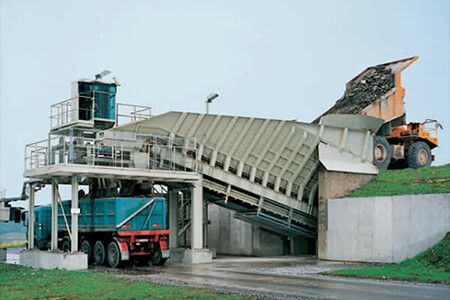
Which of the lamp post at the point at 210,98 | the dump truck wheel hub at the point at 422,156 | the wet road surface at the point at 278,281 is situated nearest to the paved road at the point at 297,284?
the wet road surface at the point at 278,281

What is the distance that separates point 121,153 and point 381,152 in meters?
16.0

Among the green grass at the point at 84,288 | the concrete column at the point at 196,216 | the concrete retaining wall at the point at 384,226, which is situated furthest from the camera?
the concrete column at the point at 196,216

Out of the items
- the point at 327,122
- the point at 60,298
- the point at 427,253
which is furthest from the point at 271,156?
the point at 60,298

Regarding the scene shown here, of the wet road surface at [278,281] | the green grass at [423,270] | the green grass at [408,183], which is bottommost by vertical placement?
the wet road surface at [278,281]

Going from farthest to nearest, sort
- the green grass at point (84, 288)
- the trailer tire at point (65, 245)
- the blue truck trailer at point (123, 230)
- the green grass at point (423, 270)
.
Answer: the trailer tire at point (65, 245) < the blue truck trailer at point (123, 230) < the green grass at point (423, 270) < the green grass at point (84, 288)

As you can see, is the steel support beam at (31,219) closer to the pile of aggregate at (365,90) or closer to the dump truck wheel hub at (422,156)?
the pile of aggregate at (365,90)

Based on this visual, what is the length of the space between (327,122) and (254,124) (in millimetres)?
5258

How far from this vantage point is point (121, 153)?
27.6 metres

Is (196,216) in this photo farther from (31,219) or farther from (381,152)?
(381,152)

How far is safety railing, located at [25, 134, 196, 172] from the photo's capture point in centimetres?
2691

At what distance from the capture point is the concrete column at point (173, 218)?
32875mm

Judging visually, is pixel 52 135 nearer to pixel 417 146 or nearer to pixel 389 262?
pixel 389 262

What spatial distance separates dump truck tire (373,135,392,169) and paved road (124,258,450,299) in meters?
12.3

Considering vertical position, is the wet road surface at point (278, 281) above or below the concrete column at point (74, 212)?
below
